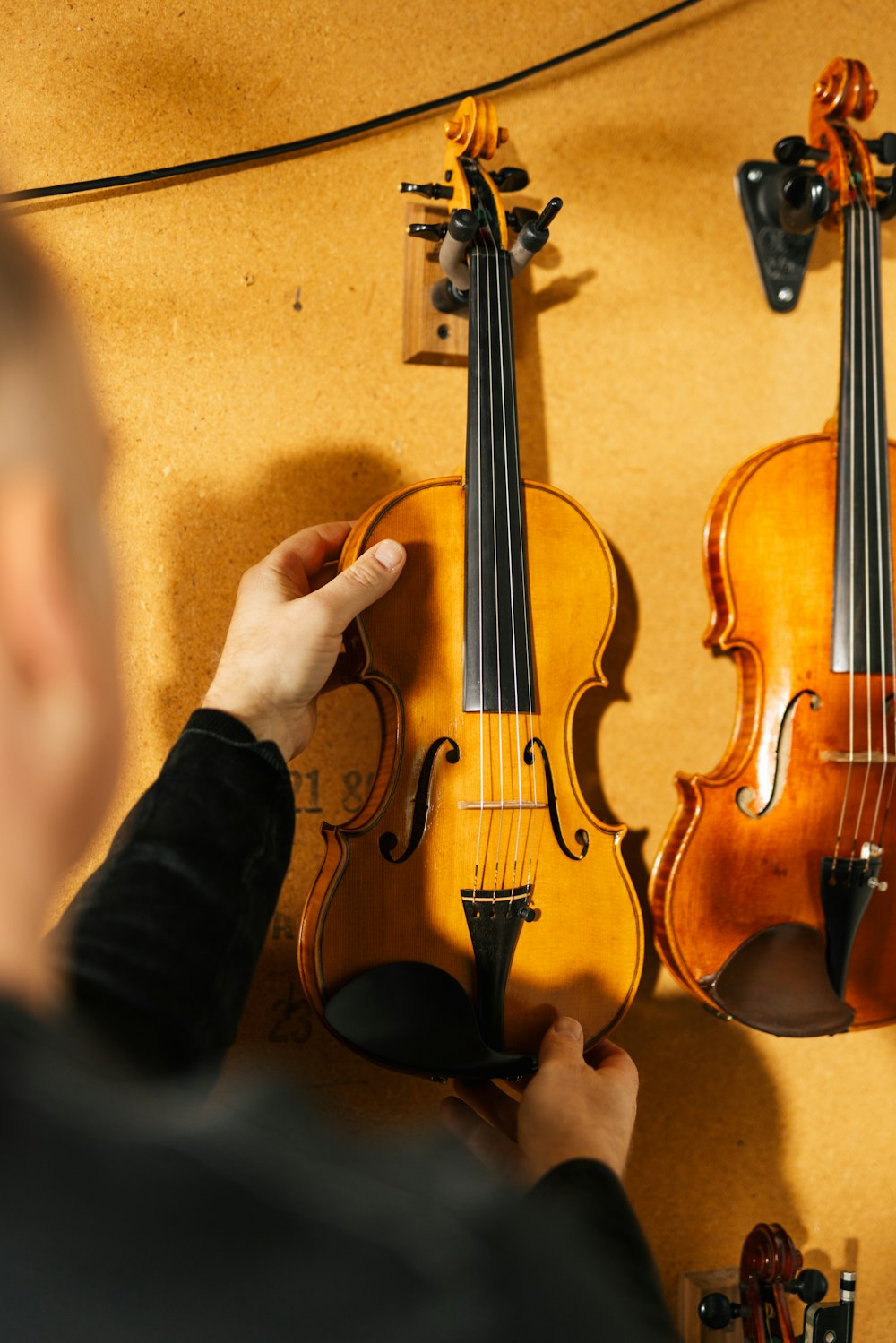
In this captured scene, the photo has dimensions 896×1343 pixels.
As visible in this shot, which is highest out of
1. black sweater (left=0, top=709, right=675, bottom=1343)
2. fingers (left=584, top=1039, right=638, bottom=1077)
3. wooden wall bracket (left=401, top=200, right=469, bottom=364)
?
wooden wall bracket (left=401, top=200, right=469, bottom=364)

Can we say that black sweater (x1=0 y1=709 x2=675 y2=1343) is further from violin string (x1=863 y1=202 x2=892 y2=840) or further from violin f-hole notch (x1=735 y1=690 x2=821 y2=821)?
violin string (x1=863 y1=202 x2=892 y2=840)

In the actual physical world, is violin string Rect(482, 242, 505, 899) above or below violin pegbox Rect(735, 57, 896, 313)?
below

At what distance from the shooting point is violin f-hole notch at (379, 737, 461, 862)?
39.0 inches

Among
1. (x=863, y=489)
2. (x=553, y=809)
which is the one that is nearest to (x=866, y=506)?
(x=863, y=489)

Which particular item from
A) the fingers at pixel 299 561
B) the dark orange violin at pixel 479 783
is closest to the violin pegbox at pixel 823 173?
the dark orange violin at pixel 479 783

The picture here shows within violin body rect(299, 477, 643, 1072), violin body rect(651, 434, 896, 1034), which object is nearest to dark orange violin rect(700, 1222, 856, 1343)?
violin body rect(651, 434, 896, 1034)

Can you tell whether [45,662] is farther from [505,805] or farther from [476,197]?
[476,197]

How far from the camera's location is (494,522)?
3.51 feet

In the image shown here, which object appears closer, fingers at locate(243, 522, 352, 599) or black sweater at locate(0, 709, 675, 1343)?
black sweater at locate(0, 709, 675, 1343)

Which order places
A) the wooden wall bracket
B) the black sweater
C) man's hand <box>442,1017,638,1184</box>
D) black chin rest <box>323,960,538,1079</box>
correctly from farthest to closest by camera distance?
the wooden wall bracket
black chin rest <box>323,960,538,1079</box>
man's hand <box>442,1017,638,1184</box>
the black sweater

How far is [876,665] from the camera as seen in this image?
1.24m

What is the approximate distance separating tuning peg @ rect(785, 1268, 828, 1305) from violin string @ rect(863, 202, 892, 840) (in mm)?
526

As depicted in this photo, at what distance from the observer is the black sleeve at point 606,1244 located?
0.47 meters

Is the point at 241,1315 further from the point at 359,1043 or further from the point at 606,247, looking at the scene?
the point at 606,247
